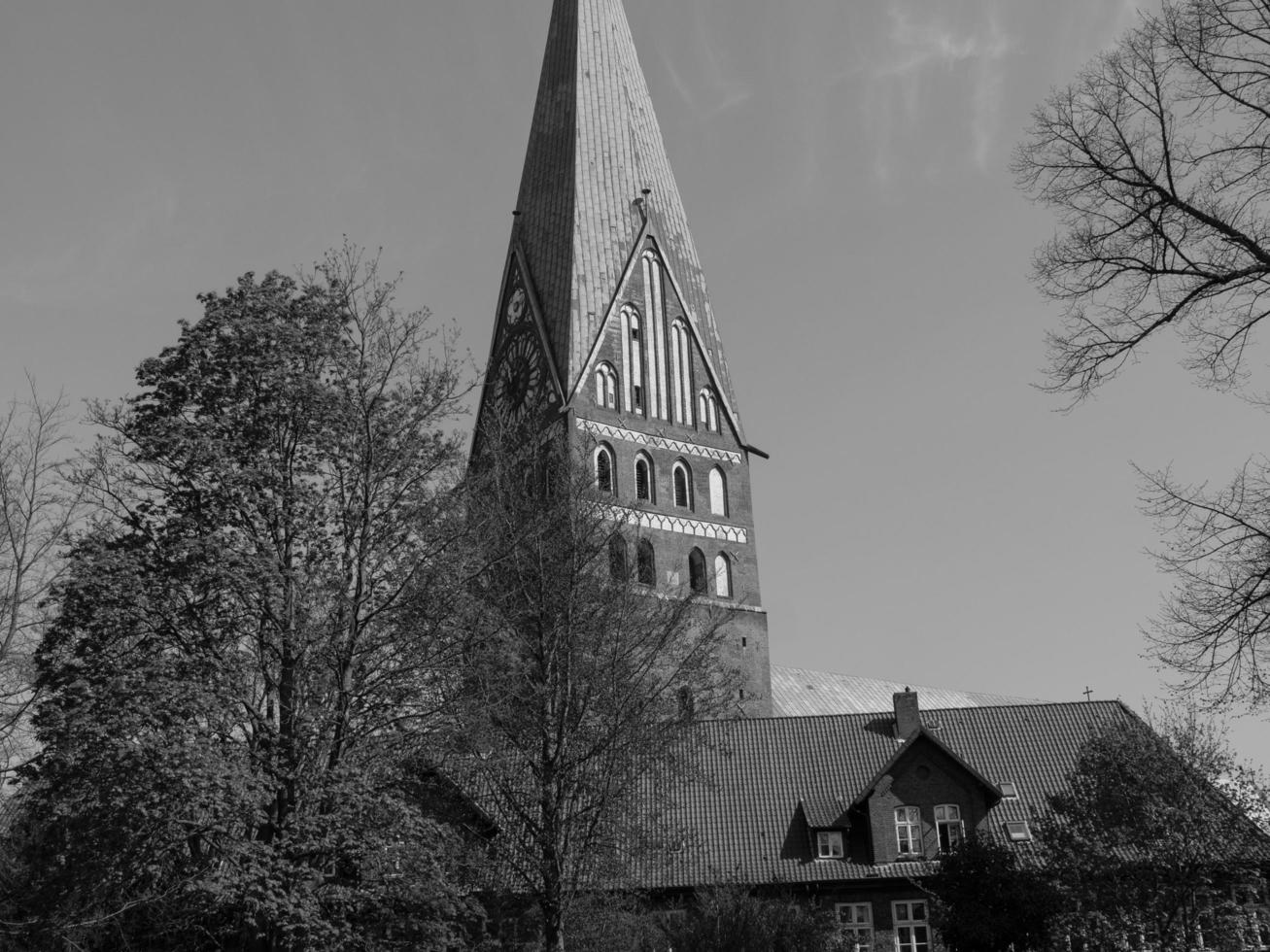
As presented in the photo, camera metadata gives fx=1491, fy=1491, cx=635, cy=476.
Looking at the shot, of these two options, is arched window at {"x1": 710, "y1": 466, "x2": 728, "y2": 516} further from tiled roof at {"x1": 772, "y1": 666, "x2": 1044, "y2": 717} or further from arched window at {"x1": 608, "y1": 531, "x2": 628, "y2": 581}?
arched window at {"x1": 608, "y1": 531, "x2": 628, "y2": 581}

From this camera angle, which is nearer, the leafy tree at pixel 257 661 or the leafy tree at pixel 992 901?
the leafy tree at pixel 257 661

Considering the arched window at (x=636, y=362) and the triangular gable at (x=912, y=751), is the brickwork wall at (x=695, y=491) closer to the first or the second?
the arched window at (x=636, y=362)

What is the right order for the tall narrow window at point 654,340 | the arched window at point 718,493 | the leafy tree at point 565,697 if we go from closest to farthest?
the leafy tree at point 565,697
the arched window at point 718,493
the tall narrow window at point 654,340

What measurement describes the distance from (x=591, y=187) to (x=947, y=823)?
27.1 meters

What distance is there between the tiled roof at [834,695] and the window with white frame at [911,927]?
1662cm

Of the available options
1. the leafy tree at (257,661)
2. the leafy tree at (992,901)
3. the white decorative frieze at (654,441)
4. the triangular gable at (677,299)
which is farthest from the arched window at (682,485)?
the leafy tree at (257,661)

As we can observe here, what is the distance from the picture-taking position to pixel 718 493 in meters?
49.0

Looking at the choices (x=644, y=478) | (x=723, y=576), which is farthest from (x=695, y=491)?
(x=723, y=576)

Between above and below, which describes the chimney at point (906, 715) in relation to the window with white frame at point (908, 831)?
above

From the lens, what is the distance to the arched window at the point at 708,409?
49.8 m

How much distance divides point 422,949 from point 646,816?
242 inches

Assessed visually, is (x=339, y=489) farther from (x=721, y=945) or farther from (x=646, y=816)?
(x=721, y=945)

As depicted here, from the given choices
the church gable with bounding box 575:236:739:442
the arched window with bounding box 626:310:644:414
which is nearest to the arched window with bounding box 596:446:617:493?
the church gable with bounding box 575:236:739:442

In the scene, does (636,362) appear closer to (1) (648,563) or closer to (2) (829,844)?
(1) (648,563)
